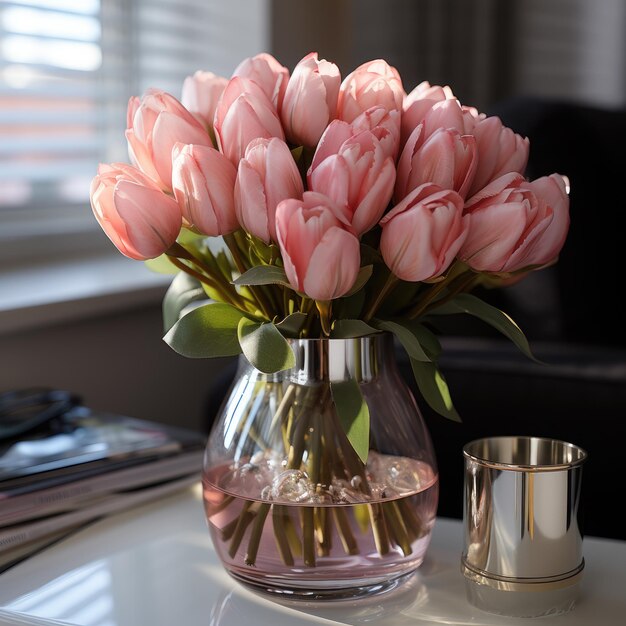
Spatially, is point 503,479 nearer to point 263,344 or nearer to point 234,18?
point 263,344

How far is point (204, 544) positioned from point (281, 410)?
0.58 feet

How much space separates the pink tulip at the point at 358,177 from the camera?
54 cm

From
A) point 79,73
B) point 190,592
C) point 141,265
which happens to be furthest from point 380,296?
point 79,73

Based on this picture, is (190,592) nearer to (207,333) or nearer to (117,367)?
(207,333)

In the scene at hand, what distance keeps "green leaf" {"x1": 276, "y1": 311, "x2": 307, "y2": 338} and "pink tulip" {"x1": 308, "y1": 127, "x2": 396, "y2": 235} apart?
0.08m

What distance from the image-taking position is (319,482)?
62cm

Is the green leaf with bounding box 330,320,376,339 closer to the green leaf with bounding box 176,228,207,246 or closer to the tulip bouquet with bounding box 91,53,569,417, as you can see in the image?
the tulip bouquet with bounding box 91,53,569,417

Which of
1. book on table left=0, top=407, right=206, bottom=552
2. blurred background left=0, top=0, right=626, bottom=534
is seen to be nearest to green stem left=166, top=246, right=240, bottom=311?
book on table left=0, top=407, right=206, bottom=552

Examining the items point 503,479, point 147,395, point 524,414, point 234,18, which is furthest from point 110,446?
point 234,18

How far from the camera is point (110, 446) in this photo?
859mm

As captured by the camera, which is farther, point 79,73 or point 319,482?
point 79,73

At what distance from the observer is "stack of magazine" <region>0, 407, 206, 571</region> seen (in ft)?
2.43

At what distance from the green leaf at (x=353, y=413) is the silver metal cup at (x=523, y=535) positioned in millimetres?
76

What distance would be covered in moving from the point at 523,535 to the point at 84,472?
1.27 ft
